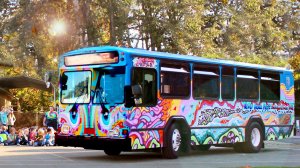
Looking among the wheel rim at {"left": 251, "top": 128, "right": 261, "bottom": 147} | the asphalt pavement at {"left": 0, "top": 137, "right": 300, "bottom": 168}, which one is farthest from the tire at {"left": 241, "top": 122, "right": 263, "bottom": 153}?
the asphalt pavement at {"left": 0, "top": 137, "right": 300, "bottom": 168}

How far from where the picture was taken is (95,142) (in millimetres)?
14945

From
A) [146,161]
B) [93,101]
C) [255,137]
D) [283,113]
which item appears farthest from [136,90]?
[283,113]

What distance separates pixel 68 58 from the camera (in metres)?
16.0

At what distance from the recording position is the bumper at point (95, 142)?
14531 mm

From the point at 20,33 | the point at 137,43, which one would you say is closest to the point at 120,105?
the point at 20,33

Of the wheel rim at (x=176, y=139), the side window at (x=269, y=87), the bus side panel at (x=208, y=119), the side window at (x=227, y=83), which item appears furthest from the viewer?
the side window at (x=269, y=87)

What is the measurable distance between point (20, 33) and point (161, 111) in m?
17.2

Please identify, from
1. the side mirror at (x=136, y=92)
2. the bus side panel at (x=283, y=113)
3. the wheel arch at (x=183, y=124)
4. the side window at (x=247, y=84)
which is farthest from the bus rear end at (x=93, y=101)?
the bus side panel at (x=283, y=113)

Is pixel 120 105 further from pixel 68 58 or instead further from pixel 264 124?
pixel 264 124

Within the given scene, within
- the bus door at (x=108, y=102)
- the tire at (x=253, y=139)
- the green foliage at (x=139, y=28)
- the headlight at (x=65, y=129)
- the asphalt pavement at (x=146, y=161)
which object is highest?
the green foliage at (x=139, y=28)

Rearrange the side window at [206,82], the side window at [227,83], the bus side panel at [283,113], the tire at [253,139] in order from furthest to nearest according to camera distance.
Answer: the bus side panel at [283,113], the tire at [253,139], the side window at [227,83], the side window at [206,82]

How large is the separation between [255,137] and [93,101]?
6.44 metres

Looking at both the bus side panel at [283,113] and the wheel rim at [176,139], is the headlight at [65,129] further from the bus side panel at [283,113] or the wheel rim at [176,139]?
the bus side panel at [283,113]

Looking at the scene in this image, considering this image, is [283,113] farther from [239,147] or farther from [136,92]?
[136,92]
